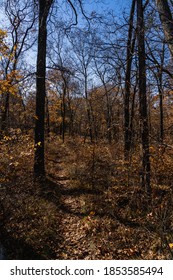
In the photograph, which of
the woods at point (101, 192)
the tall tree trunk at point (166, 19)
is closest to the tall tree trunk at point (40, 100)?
the woods at point (101, 192)

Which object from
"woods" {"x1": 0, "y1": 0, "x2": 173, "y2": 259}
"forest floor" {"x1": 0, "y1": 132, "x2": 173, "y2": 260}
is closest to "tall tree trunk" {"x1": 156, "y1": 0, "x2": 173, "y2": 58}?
"woods" {"x1": 0, "y1": 0, "x2": 173, "y2": 259}

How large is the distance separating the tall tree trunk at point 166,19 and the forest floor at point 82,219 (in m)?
3.29

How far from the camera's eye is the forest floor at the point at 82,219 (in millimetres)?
4242

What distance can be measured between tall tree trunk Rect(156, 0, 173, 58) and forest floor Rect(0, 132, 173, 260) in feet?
10.8

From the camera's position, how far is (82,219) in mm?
Answer: 5723

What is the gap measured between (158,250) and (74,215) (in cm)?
269

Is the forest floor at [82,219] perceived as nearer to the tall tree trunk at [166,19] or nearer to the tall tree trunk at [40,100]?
the tall tree trunk at [40,100]

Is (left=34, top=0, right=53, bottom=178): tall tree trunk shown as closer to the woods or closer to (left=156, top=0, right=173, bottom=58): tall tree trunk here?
the woods

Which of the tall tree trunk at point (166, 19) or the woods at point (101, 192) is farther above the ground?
the tall tree trunk at point (166, 19)

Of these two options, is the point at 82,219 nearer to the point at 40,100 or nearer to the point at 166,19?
the point at 40,100

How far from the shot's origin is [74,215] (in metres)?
6.01

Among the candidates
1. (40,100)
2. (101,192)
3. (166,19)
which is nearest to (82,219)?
(101,192)
